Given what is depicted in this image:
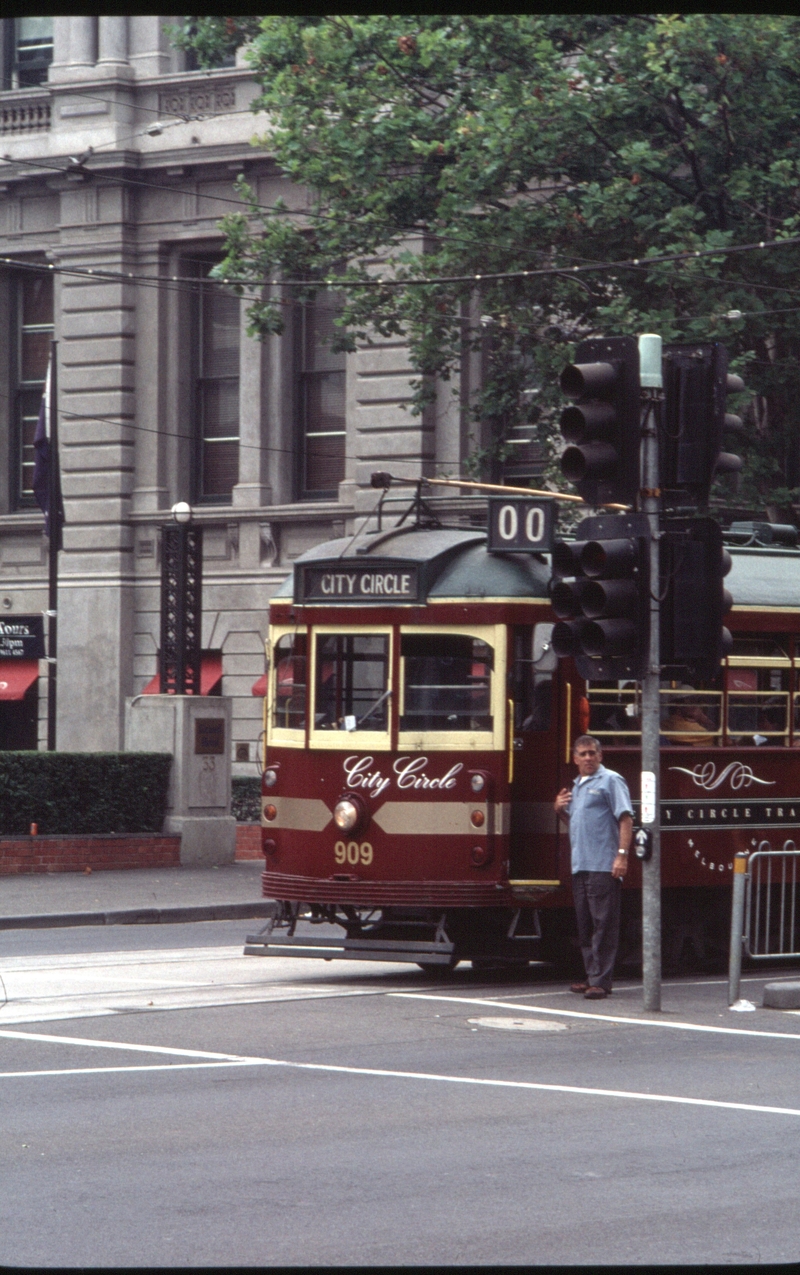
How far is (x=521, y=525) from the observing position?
14852 mm

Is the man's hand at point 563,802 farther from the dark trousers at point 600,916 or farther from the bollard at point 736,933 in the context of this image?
the bollard at point 736,933

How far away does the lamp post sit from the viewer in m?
26.6

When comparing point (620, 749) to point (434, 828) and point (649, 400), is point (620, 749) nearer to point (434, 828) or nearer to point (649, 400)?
point (434, 828)

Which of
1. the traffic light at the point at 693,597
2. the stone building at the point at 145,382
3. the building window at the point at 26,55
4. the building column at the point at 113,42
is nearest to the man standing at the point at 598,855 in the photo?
the traffic light at the point at 693,597

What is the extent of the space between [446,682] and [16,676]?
2167cm

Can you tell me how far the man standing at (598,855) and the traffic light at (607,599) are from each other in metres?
0.94

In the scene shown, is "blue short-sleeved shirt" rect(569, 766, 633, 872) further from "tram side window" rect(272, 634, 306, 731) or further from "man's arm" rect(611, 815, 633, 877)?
"tram side window" rect(272, 634, 306, 731)

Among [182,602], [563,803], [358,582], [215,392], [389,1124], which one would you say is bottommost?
[389,1124]

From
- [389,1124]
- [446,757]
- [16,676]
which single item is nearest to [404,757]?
[446,757]

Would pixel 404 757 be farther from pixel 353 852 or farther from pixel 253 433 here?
pixel 253 433

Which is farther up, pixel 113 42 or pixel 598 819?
pixel 113 42

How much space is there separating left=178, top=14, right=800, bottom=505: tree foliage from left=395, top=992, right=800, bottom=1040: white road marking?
446 inches

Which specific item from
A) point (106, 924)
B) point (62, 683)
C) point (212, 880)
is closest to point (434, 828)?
point (106, 924)

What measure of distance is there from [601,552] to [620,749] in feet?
8.78
